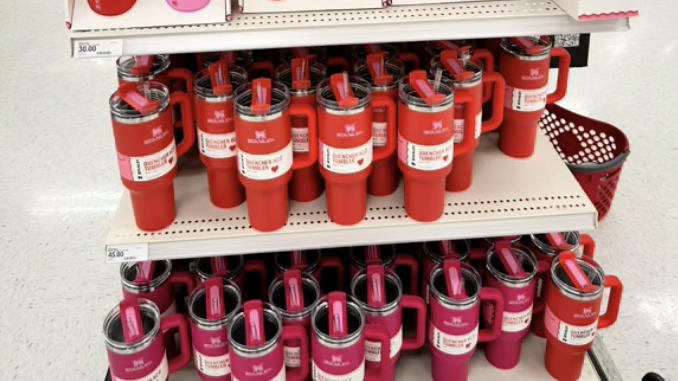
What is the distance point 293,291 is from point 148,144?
575mm

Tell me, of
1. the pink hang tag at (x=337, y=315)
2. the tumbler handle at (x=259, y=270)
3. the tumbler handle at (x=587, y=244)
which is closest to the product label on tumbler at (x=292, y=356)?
the pink hang tag at (x=337, y=315)

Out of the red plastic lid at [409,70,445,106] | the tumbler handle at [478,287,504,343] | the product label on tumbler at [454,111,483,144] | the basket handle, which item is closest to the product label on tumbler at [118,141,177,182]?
the red plastic lid at [409,70,445,106]

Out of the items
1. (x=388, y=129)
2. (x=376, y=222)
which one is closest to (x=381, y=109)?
(x=388, y=129)

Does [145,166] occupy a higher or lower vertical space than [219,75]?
lower

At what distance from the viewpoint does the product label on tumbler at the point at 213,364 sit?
191cm

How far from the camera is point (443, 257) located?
2.06 m

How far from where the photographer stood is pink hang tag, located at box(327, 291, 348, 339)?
5.92 ft

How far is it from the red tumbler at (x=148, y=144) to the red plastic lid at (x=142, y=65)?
0.08 m

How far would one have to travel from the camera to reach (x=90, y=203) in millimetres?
3498

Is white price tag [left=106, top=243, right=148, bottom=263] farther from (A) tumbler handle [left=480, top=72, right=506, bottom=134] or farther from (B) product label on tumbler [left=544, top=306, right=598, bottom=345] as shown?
(B) product label on tumbler [left=544, top=306, right=598, bottom=345]

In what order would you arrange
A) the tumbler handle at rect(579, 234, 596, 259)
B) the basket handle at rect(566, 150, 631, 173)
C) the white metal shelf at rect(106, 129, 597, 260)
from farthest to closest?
1. the basket handle at rect(566, 150, 631, 173)
2. the tumbler handle at rect(579, 234, 596, 259)
3. the white metal shelf at rect(106, 129, 597, 260)

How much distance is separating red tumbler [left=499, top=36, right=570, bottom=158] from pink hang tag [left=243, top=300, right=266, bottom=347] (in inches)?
31.8

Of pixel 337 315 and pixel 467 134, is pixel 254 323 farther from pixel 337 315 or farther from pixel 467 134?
pixel 467 134

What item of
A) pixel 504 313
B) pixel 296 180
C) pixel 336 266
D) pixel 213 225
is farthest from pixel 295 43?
pixel 504 313
